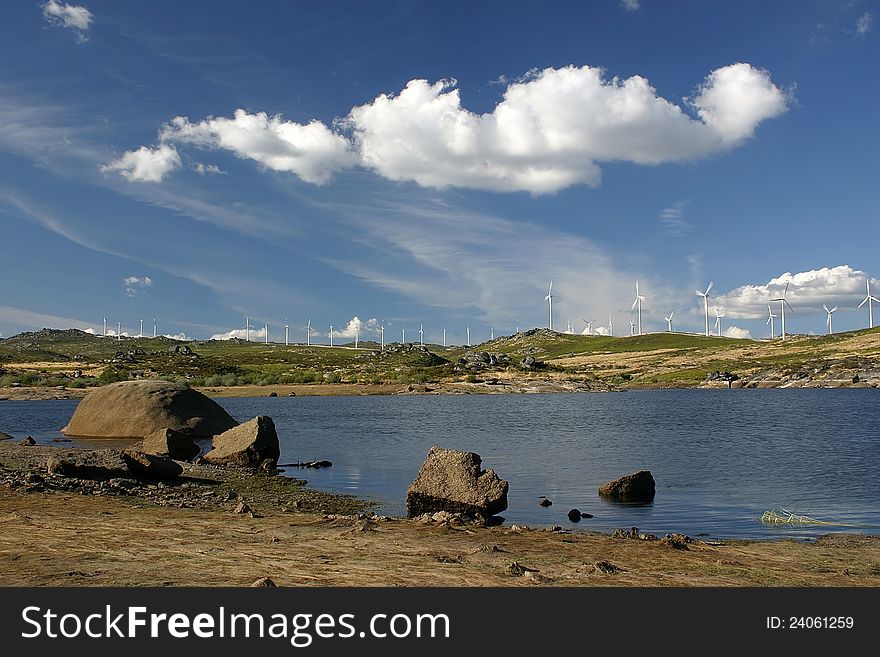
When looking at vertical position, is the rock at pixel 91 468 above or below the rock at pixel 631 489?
above

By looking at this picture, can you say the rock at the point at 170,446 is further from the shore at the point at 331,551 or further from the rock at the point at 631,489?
the rock at the point at 631,489

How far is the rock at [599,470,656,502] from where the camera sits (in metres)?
25.8

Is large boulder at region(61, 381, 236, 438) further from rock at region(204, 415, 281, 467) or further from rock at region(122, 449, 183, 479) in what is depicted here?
rock at region(122, 449, 183, 479)

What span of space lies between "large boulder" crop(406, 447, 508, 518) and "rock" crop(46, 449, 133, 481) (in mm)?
10727

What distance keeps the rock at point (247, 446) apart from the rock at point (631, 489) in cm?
1651

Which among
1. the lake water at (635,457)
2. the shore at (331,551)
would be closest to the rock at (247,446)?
the lake water at (635,457)

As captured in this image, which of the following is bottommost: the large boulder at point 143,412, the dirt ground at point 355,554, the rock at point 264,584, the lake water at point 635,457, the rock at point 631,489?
the lake water at point 635,457

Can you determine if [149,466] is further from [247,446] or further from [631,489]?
[631,489]

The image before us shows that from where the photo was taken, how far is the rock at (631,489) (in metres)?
25.8

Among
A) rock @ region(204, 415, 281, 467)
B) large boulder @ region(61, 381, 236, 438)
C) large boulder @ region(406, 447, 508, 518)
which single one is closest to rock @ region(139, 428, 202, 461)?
rock @ region(204, 415, 281, 467)

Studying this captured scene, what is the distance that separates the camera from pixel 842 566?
49.0 ft

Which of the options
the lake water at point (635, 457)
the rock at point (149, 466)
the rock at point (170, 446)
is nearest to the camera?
the lake water at point (635, 457)
